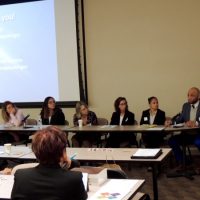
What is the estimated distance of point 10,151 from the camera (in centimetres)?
444

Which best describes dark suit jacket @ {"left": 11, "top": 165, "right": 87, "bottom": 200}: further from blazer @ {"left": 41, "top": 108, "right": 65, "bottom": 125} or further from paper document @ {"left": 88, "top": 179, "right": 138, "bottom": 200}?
blazer @ {"left": 41, "top": 108, "right": 65, "bottom": 125}

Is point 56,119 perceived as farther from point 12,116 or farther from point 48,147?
point 48,147

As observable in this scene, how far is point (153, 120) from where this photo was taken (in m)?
6.47

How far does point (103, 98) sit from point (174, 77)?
56.1 inches

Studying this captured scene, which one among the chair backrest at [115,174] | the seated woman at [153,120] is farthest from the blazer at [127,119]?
the chair backrest at [115,174]

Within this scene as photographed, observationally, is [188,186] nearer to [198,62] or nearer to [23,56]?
[198,62]

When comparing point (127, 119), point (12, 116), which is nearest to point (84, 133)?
point (127, 119)

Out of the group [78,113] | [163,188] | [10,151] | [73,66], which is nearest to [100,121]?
[78,113]

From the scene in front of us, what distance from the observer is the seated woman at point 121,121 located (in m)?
6.38

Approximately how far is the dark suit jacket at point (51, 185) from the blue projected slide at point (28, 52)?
563 cm

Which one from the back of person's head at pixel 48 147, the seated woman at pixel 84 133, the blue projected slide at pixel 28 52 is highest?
the blue projected slide at pixel 28 52

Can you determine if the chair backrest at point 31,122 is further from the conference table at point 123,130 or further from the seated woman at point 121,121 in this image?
the seated woman at point 121,121

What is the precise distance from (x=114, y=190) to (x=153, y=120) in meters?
3.94

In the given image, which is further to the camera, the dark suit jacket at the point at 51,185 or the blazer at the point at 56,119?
the blazer at the point at 56,119
